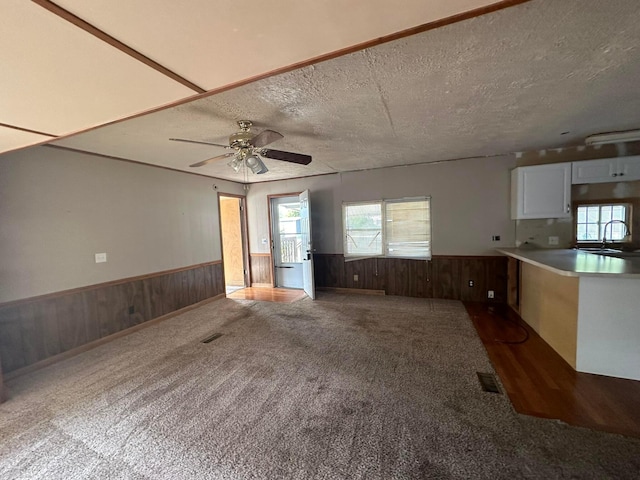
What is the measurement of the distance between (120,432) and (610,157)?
6.20 m

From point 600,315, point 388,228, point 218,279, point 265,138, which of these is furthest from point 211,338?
point 600,315

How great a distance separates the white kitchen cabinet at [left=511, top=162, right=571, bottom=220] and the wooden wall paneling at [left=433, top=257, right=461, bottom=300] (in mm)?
1257

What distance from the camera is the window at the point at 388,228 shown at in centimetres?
496

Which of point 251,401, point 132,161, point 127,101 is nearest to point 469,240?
point 251,401

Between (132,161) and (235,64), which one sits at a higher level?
(132,161)

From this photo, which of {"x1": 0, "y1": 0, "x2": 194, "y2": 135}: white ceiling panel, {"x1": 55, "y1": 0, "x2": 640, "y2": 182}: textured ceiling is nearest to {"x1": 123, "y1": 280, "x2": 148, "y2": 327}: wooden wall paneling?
{"x1": 55, "y1": 0, "x2": 640, "y2": 182}: textured ceiling

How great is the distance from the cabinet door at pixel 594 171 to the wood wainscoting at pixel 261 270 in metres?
5.44

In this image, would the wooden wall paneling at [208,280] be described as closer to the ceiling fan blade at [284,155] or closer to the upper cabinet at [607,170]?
the ceiling fan blade at [284,155]

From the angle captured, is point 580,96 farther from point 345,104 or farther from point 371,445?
point 371,445

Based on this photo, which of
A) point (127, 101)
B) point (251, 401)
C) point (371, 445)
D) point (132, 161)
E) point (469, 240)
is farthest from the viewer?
point (469, 240)

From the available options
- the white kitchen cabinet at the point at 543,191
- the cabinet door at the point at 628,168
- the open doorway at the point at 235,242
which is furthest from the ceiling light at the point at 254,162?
the cabinet door at the point at 628,168

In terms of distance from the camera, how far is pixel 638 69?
6.07ft

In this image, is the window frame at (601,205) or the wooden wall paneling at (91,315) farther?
the window frame at (601,205)

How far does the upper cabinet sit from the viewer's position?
336cm
